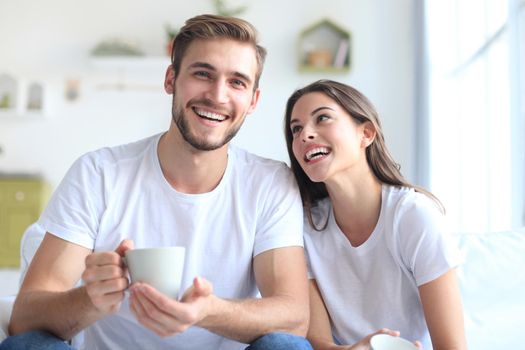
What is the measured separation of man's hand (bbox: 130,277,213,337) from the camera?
1.09 metres

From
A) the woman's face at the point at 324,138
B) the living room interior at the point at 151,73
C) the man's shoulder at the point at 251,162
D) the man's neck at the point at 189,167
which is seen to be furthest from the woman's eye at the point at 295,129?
the living room interior at the point at 151,73

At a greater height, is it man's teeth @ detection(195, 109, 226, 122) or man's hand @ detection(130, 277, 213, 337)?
man's teeth @ detection(195, 109, 226, 122)

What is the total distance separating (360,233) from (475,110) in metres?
2.48

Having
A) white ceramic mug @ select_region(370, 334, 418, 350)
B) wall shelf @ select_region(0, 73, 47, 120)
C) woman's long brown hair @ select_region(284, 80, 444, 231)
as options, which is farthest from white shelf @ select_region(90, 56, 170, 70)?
white ceramic mug @ select_region(370, 334, 418, 350)

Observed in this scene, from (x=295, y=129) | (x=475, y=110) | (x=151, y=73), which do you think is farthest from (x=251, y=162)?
(x=151, y=73)

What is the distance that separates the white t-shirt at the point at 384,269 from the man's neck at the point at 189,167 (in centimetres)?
33

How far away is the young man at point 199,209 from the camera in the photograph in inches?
59.1

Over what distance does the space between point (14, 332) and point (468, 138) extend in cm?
320

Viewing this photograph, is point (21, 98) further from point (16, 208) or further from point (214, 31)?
point (214, 31)

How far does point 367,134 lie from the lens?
70.4 inches

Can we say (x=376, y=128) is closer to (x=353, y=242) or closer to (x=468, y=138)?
(x=353, y=242)

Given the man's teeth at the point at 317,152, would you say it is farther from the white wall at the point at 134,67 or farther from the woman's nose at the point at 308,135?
the white wall at the point at 134,67

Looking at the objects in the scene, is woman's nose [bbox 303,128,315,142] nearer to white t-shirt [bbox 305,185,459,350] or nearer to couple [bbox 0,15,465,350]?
couple [bbox 0,15,465,350]

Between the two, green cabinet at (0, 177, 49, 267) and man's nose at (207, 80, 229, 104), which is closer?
man's nose at (207, 80, 229, 104)
